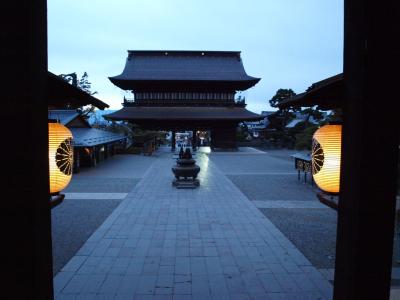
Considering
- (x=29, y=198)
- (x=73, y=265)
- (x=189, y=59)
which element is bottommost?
(x=73, y=265)

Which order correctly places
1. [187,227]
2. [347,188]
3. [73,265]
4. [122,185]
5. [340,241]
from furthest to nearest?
[122,185]
[187,227]
[73,265]
[340,241]
[347,188]

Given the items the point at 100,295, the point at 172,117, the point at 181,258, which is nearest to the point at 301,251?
the point at 181,258

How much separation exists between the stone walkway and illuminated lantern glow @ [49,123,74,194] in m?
1.94

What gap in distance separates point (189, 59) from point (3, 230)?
34269 millimetres

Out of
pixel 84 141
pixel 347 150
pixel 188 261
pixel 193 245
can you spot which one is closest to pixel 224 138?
pixel 84 141

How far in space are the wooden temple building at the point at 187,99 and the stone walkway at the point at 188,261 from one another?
20.7m

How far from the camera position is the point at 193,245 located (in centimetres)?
606

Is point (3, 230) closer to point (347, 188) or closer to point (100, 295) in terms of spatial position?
point (347, 188)

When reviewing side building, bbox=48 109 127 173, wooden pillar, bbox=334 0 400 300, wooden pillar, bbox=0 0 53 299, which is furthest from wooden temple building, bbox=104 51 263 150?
A: wooden pillar, bbox=0 0 53 299

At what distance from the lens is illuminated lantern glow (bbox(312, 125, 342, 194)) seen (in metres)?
3.02

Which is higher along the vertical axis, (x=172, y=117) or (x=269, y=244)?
(x=172, y=117)

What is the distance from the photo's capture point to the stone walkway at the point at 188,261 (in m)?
4.28

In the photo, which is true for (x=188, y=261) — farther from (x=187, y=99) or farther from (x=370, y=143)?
(x=187, y=99)

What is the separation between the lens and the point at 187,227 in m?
7.27
